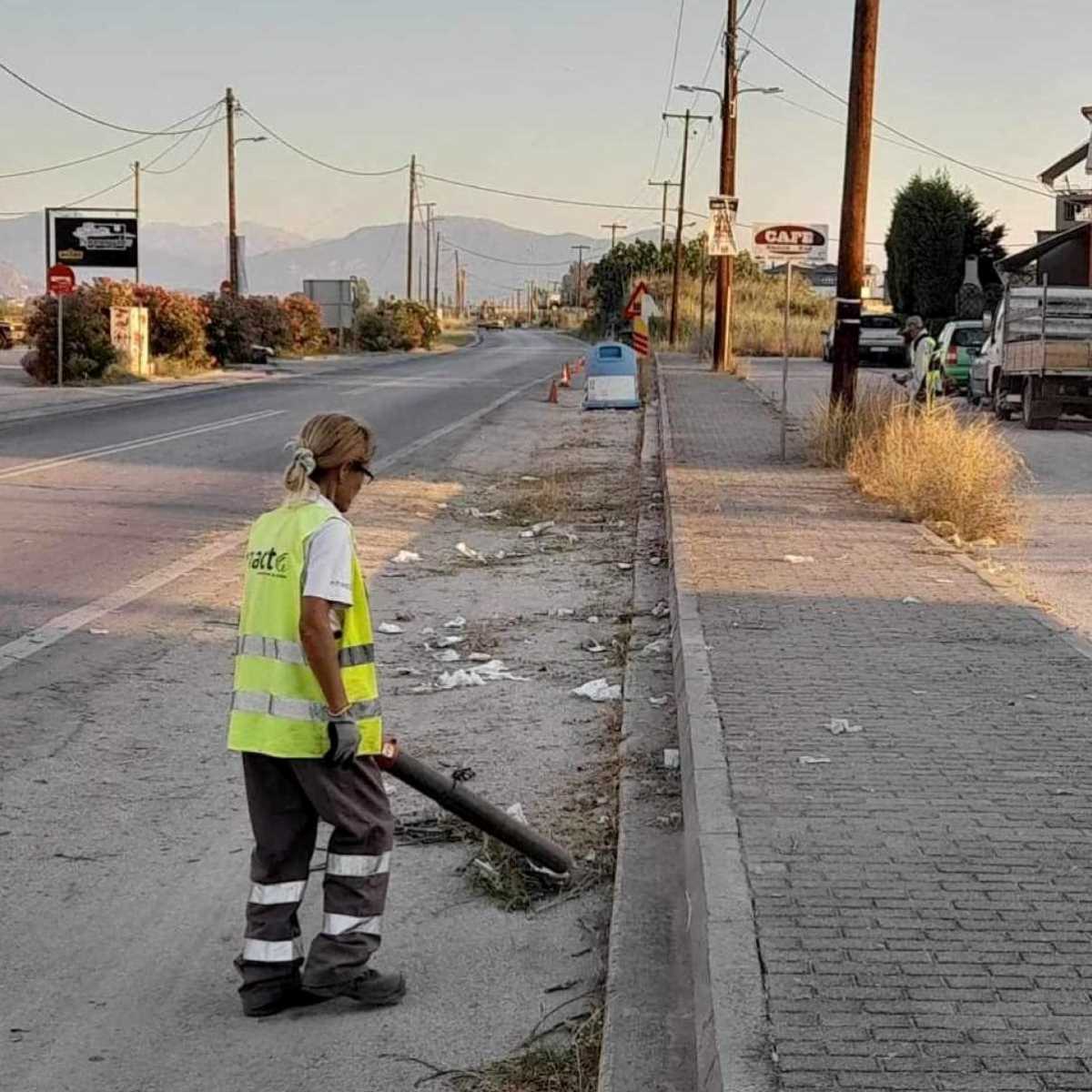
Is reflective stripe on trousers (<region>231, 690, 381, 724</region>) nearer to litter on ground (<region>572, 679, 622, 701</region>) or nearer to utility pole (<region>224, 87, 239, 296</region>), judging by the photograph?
litter on ground (<region>572, 679, 622, 701</region>)

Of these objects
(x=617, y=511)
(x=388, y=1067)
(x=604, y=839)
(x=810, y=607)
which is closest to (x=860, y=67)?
(x=617, y=511)

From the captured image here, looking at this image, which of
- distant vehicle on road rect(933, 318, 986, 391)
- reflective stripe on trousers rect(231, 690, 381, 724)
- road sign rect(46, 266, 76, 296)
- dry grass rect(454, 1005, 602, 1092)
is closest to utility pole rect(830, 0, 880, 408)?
reflective stripe on trousers rect(231, 690, 381, 724)

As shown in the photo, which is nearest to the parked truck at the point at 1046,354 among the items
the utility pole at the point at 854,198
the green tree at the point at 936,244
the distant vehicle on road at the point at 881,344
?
the utility pole at the point at 854,198

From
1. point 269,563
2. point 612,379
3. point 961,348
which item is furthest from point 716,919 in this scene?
point 961,348

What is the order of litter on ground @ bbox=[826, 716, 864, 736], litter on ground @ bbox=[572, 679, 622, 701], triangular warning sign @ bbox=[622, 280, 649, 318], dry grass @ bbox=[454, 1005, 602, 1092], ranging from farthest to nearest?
triangular warning sign @ bbox=[622, 280, 649, 318]
litter on ground @ bbox=[572, 679, 622, 701]
litter on ground @ bbox=[826, 716, 864, 736]
dry grass @ bbox=[454, 1005, 602, 1092]

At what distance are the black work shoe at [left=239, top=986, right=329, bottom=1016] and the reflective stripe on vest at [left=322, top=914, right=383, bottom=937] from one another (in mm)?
169

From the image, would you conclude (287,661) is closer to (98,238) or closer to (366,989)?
(366,989)

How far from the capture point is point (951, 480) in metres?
13.5

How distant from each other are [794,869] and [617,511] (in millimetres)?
10785

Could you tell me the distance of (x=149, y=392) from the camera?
3425cm

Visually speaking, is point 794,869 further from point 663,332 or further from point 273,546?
point 663,332

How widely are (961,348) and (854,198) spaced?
17828 millimetres

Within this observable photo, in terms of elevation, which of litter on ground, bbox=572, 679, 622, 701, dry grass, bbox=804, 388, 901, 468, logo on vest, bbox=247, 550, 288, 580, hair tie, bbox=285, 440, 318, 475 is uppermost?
hair tie, bbox=285, 440, 318, 475

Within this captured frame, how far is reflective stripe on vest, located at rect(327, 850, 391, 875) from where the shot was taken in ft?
15.1
